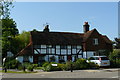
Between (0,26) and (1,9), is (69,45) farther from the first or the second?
(1,9)

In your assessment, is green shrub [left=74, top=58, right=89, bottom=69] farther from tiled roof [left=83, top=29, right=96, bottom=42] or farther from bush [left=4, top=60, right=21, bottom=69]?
tiled roof [left=83, top=29, right=96, bottom=42]

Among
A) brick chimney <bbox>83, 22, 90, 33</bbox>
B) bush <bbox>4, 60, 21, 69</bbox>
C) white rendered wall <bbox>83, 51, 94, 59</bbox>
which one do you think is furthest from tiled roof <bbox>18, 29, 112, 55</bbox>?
bush <bbox>4, 60, 21, 69</bbox>

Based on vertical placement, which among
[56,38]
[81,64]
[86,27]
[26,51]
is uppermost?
[86,27]

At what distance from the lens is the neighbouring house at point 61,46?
40625mm

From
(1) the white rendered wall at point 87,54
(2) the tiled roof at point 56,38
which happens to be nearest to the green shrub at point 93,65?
(2) the tiled roof at point 56,38

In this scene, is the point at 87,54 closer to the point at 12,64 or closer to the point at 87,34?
the point at 87,34

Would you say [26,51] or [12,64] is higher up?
[26,51]

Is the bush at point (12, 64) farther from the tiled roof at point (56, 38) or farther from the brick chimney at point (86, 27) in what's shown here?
the brick chimney at point (86, 27)

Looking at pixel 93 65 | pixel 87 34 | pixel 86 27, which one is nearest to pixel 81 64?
pixel 93 65

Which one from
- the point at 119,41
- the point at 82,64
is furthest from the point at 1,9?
the point at 119,41

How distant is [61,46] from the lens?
1689 inches

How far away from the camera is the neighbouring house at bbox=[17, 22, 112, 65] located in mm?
40625

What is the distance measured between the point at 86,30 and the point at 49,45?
10.4 m

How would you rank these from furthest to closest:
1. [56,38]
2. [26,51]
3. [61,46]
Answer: [56,38] → [61,46] → [26,51]
